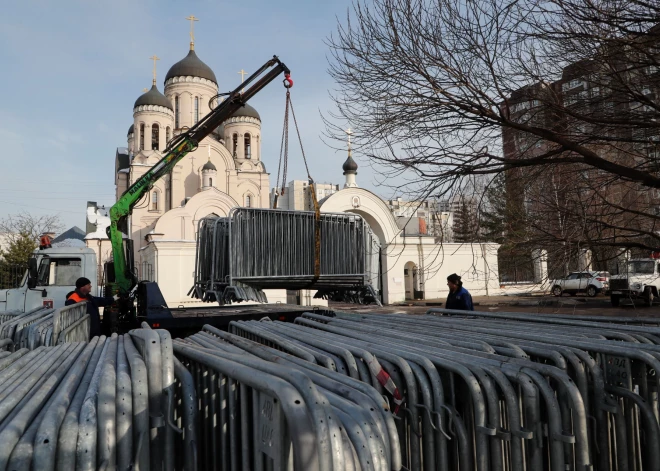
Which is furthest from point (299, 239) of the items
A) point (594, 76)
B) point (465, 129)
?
point (594, 76)

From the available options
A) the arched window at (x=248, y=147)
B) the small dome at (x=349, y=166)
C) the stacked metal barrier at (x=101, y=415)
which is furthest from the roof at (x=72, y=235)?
the stacked metal barrier at (x=101, y=415)

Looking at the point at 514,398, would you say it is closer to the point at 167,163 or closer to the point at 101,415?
the point at 101,415

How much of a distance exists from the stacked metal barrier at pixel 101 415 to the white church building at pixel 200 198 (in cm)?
2172

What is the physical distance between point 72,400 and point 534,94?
581 centimetres

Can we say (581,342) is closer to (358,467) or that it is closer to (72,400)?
(358,467)

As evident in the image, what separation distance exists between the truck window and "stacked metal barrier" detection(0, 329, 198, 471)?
9.48 metres

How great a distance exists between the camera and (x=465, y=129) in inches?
242

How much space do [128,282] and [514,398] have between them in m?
11.3

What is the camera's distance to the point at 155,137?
128 ft

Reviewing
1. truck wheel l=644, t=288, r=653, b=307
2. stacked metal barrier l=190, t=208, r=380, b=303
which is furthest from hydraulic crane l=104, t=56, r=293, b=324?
truck wheel l=644, t=288, r=653, b=307

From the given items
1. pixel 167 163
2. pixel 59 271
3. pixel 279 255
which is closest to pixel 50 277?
pixel 59 271

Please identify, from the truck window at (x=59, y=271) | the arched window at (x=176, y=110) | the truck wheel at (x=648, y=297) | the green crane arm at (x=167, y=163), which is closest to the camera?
the truck window at (x=59, y=271)

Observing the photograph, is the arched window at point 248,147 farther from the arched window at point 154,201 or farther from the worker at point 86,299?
the worker at point 86,299

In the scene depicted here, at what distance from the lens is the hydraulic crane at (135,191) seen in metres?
12.1
